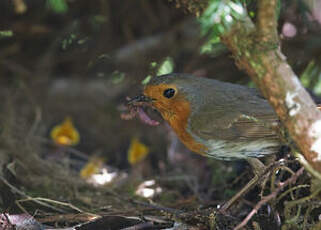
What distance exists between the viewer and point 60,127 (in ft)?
14.8

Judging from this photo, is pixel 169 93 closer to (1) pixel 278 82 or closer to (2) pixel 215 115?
(2) pixel 215 115

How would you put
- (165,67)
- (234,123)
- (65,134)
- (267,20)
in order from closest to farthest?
(267,20) < (234,123) < (165,67) < (65,134)

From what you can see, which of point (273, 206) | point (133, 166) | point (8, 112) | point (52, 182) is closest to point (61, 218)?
point (52, 182)

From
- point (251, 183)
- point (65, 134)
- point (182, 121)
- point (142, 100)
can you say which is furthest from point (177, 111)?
point (65, 134)

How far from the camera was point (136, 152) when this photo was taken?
14.6 feet

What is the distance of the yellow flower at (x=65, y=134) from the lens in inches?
175

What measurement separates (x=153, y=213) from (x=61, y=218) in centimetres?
59

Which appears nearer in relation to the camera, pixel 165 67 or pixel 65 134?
pixel 165 67

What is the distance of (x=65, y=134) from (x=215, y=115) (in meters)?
1.77

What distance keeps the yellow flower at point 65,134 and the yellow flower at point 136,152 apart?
544mm

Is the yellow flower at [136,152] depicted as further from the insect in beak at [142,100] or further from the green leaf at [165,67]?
the insect in beak at [142,100]

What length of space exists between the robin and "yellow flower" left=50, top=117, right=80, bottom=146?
1421 mm

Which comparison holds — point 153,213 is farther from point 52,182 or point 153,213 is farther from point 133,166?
point 133,166

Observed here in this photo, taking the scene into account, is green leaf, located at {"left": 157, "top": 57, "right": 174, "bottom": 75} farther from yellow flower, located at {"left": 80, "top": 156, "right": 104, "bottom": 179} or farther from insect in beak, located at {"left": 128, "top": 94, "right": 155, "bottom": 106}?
yellow flower, located at {"left": 80, "top": 156, "right": 104, "bottom": 179}
